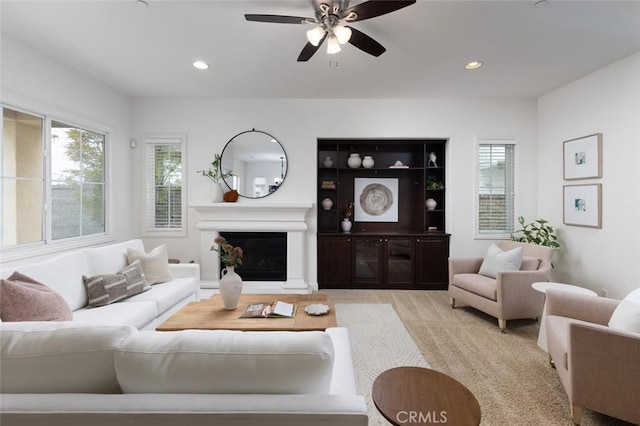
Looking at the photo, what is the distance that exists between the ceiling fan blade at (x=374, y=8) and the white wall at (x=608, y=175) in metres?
2.96

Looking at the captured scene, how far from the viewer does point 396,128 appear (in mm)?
4336

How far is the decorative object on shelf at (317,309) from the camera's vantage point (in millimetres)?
2266

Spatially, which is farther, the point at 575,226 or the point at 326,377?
the point at 575,226

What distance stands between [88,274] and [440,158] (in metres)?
4.74

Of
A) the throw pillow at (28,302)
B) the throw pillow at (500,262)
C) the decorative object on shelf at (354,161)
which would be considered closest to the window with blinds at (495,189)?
the throw pillow at (500,262)

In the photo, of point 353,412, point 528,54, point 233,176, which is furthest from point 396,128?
point 353,412

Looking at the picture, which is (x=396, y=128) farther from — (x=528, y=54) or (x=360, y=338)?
(x=360, y=338)

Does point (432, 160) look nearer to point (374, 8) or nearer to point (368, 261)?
point (368, 261)

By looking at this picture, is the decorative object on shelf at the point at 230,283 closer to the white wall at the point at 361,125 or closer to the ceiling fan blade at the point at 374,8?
the ceiling fan blade at the point at 374,8

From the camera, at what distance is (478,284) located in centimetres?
321

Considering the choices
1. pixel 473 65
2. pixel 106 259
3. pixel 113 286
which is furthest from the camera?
pixel 473 65

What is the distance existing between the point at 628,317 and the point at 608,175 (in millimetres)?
2396

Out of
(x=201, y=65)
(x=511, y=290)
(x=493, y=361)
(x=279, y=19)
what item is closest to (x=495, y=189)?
(x=511, y=290)

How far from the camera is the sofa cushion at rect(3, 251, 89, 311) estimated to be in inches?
84.8
